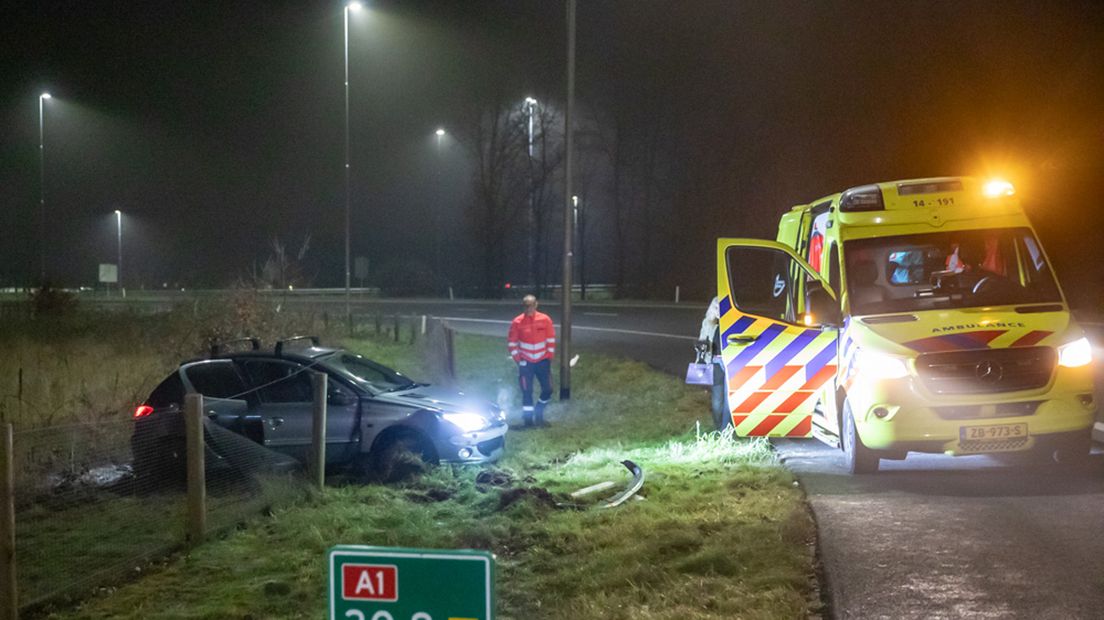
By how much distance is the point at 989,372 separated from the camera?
8062 millimetres

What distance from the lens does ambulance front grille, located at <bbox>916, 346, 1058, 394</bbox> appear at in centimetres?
806

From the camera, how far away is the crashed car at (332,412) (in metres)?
9.88

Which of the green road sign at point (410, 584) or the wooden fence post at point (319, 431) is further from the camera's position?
the wooden fence post at point (319, 431)

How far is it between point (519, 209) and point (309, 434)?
48619 mm

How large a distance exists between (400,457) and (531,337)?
4559mm

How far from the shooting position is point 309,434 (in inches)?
391

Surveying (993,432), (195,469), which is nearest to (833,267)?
(993,432)

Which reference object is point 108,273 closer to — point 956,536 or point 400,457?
point 400,457

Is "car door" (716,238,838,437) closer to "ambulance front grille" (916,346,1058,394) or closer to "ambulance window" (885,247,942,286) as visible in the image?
"ambulance window" (885,247,942,286)

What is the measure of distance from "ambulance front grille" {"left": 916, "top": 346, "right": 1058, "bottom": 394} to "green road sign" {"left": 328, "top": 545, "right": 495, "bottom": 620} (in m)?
6.58

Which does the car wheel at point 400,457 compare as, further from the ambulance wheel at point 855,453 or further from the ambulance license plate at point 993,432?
the ambulance license plate at point 993,432

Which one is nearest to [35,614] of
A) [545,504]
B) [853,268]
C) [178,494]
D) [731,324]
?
[178,494]

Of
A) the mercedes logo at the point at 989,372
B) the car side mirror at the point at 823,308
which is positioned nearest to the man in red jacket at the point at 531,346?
the car side mirror at the point at 823,308

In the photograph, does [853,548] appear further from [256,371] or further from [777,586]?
[256,371]
